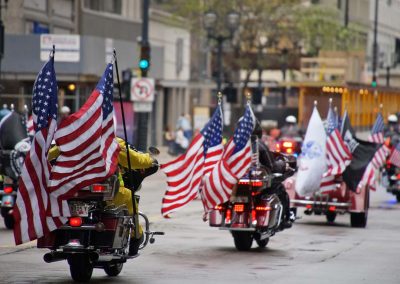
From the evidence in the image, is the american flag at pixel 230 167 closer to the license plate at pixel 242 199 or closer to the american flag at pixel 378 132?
the license plate at pixel 242 199

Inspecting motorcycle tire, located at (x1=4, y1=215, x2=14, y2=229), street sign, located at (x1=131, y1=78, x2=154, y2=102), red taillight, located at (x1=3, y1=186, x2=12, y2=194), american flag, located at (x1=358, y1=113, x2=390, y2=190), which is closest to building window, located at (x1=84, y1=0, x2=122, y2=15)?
street sign, located at (x1=131, y1=78, x2=154, y2=102)

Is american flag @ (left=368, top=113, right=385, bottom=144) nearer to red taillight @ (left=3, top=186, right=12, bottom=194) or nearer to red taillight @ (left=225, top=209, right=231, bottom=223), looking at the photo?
red taillight @ (left=3, top=186, right=12, bottom=194)

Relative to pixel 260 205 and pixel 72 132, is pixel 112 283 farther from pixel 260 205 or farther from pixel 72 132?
pixel 260 205

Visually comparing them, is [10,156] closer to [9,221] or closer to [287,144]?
[9,221]

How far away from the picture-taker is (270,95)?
248ft

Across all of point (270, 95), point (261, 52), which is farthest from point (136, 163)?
point (270, 95)

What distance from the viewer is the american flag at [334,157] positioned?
24688mm

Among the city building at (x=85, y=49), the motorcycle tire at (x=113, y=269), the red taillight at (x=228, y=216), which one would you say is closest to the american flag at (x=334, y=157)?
the red taillight at (x=228, y=216)

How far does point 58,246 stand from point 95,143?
3.55ft

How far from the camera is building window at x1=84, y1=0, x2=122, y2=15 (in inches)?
2219

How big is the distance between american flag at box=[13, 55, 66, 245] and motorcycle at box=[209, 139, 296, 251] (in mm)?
5253

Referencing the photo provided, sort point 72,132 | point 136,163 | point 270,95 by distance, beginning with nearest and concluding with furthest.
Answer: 1. point 72,132
2. point 136,163
3. point 270,95

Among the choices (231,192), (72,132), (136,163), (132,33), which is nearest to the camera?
(72,132)

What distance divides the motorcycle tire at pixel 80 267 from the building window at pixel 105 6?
4189 centimetres
